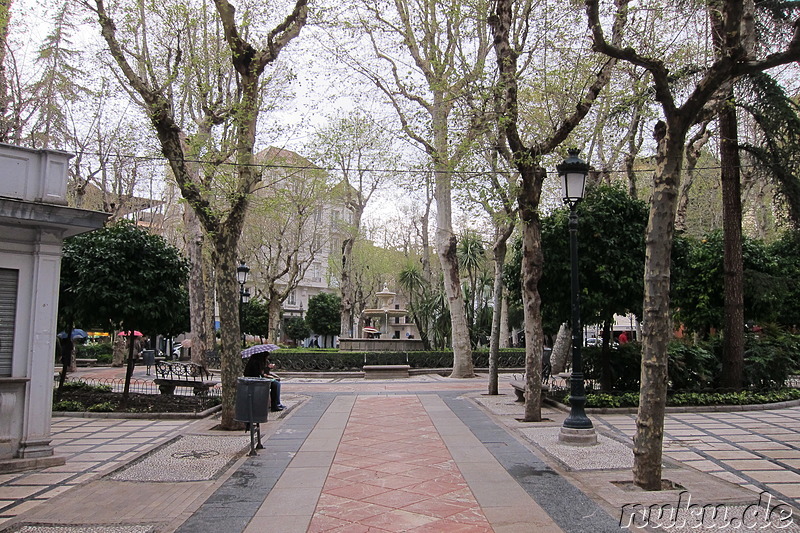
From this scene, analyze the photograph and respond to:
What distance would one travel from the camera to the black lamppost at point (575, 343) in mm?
8922

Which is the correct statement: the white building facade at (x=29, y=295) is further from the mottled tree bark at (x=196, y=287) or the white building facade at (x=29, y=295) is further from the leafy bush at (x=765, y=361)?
the mottled tree bark at (x=196, y=287)

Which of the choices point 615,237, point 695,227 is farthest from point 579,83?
point 695,227

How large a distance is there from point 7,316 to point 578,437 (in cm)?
825

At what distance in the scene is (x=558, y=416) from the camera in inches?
474

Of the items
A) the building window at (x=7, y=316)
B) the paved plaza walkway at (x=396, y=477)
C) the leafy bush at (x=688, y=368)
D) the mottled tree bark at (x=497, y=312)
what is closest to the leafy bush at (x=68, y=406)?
the paved plaza walkway at (x=396, y=477)

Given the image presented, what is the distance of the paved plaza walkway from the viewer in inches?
212

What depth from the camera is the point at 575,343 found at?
A: 943cm

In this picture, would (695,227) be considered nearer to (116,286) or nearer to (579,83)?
(579,83)

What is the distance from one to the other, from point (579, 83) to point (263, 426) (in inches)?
391

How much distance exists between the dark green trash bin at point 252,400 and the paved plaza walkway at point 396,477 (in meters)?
0.57

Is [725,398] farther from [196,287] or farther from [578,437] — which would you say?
[196,287]

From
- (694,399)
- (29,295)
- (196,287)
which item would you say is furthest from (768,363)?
(196,287)

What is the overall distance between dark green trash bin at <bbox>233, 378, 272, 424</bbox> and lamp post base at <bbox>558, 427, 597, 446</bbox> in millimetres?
4590

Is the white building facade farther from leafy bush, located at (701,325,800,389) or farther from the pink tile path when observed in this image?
leafy bush, located at (701,325,800,389)
